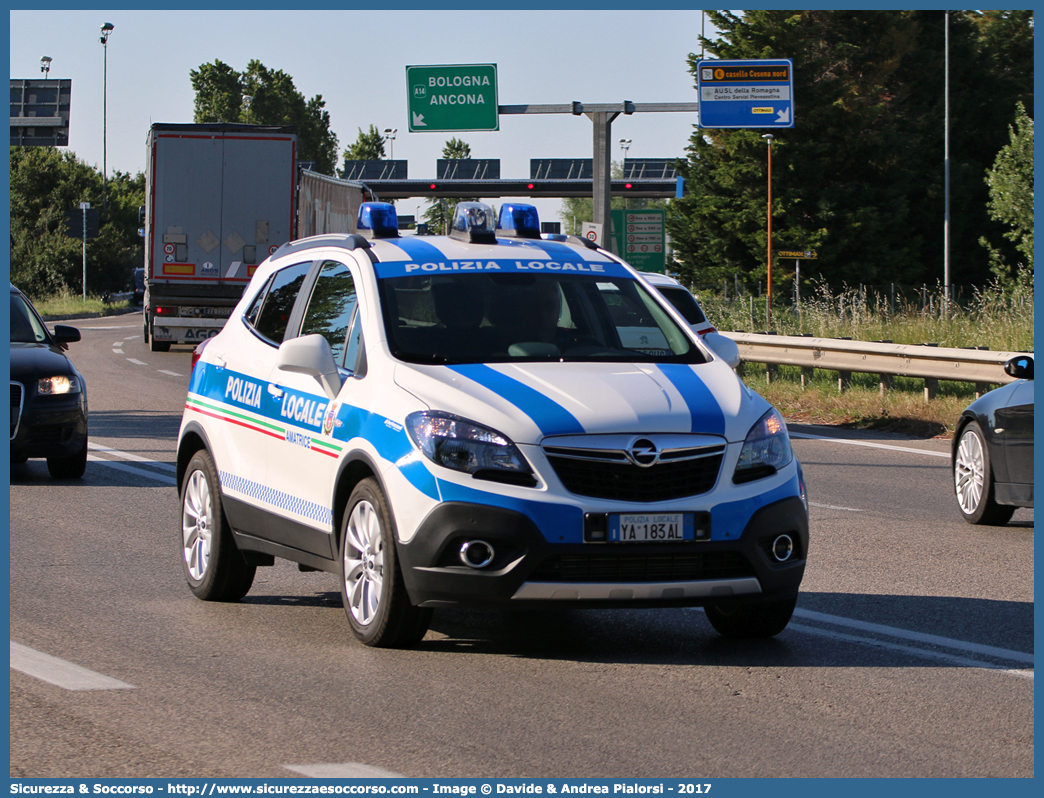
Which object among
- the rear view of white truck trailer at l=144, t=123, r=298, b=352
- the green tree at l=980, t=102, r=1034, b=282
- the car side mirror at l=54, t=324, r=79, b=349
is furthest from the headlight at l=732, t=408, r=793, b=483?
the green tree at l=980, t=102, r=1034, b=282

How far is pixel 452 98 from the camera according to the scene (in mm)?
30062

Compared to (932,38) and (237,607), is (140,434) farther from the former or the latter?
(932,38)

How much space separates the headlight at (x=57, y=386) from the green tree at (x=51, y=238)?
56378mm

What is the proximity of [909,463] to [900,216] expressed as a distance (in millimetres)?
45325

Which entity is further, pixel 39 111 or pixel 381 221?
pixel 39 111

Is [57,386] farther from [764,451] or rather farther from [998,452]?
[764,451]

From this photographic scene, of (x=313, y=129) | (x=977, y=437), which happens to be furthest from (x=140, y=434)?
(x=313, y=129)

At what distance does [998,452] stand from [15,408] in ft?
25.1

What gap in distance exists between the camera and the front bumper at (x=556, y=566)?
595cm

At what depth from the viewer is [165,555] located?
29.7 ft

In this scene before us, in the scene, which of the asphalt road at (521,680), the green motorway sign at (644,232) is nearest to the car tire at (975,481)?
the asphalt road at (521,680)

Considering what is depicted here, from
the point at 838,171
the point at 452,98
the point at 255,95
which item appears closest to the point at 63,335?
the point at 452,98

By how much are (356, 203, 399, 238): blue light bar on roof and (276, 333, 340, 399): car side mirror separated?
123cm

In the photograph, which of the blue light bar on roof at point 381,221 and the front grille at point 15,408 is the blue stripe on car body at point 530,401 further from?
the front grille at point 15,408
